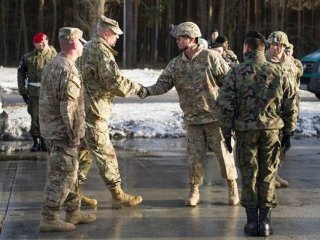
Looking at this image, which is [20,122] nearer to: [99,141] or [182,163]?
[182,163]

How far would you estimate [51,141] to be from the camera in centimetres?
652

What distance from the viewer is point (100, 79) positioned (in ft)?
24.2

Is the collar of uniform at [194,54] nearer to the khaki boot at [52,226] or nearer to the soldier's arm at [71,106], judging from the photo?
the soldier's arm at [71,106]

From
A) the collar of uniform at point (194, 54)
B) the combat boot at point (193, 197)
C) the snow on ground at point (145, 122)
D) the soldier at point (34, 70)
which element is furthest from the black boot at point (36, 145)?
the collar of uniform at point (194, 54)

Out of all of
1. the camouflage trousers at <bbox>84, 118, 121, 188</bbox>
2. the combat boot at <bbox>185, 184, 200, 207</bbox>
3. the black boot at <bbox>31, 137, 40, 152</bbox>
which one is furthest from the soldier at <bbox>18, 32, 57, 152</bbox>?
the combat boot at <bbox>185, 184, 200, 207</bbox>

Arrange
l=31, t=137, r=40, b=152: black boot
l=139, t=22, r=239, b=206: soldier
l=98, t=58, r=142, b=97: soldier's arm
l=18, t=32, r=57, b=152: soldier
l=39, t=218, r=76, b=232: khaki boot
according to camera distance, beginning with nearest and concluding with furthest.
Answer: l=39, t=218, r=76, b=232: khaki boot
l=98, t=58, r=142, b=97: soldier's arm
l=139, t=22, r=239, b=206: soldier
l=18, t=32, r=57, b=152: soldier
l=31, t=137, r=40, b=152: black boot

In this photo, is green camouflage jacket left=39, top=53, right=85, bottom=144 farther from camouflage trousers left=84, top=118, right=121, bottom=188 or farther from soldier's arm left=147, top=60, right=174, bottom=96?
soldier's arm left=147, top=60, right=174, bottom=96

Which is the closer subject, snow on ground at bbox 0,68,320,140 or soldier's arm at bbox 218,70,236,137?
soldier's arm at bbox 218,70,236,137

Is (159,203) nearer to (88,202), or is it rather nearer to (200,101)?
(88,202)

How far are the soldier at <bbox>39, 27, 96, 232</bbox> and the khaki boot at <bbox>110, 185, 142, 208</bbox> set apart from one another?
98cm

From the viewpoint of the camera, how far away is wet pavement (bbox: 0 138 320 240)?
6672 millimetres

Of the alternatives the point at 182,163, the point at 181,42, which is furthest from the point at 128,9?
the point at 181,42

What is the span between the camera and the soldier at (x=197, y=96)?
24.9 feet

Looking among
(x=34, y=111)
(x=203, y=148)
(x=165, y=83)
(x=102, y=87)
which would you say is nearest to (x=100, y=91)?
(x=102, y=87)
